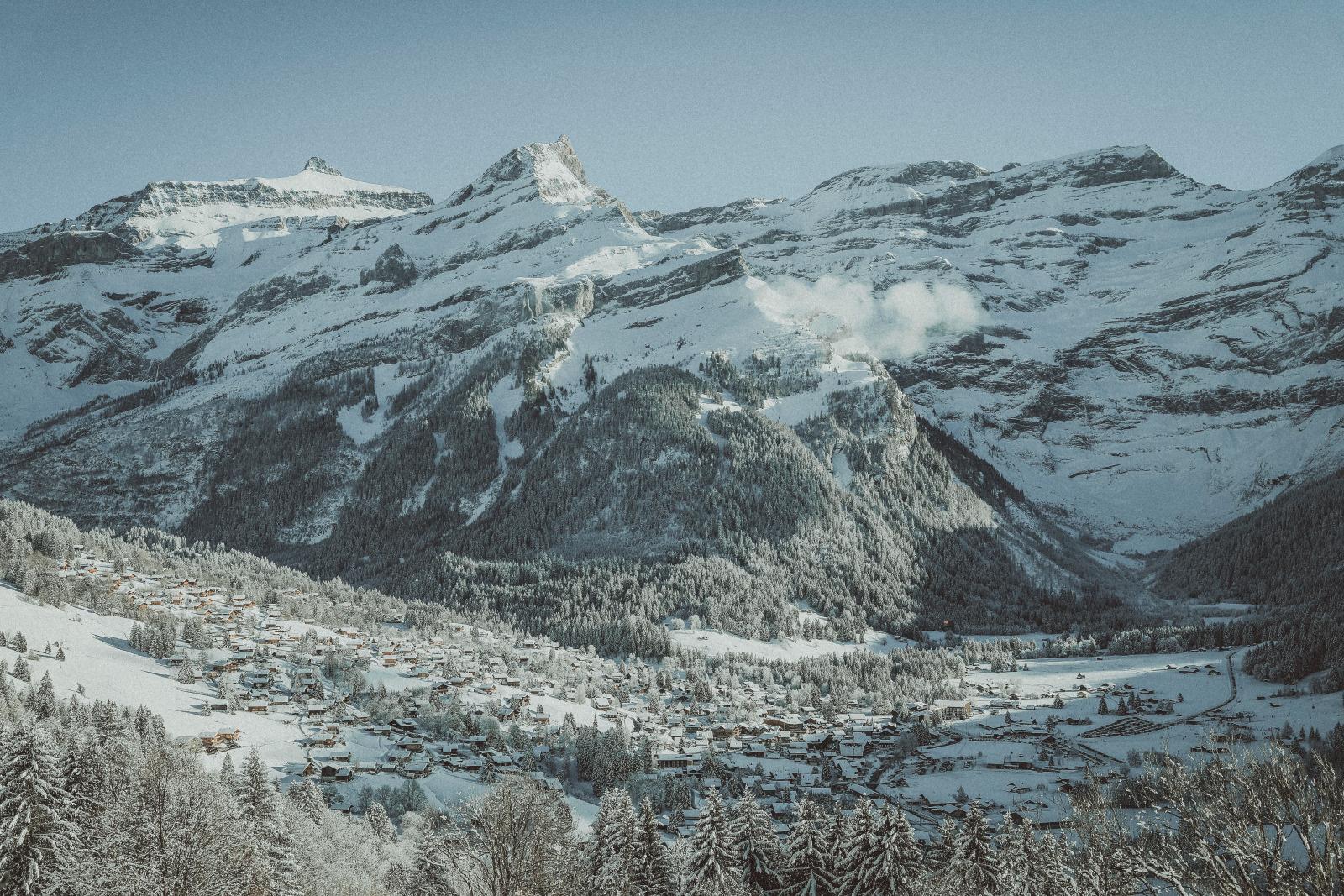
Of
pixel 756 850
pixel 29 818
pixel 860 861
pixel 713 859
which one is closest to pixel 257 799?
pixel 29 818

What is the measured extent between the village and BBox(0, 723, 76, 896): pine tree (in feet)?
96.7

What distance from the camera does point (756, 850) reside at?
58156 mm

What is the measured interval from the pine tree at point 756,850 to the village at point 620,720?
22.2 meters

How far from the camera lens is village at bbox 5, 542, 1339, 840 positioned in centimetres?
8869

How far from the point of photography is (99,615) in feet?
376

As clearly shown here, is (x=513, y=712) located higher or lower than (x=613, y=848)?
lower

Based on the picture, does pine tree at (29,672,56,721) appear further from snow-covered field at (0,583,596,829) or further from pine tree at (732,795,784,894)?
pine tree at (732,795,784,894)

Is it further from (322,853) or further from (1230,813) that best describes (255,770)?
(1230,813)

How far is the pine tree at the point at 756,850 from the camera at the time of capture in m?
57.3

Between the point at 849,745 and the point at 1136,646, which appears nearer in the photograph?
the point at 849,745

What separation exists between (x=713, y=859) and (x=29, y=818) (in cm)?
3634

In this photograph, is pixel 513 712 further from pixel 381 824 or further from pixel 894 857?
pixel 894 857

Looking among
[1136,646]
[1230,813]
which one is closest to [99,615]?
[1230,813]

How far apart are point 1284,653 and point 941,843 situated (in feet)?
357
